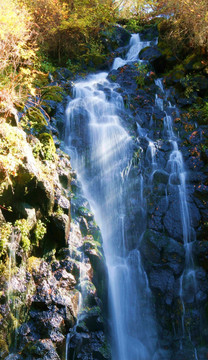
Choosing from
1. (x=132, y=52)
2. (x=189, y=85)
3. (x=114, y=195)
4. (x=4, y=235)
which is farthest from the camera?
(x=132, y=52)

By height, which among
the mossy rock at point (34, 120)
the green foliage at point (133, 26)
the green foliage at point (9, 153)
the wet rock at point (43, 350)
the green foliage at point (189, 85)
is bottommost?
the wet rock at point (43, 350)

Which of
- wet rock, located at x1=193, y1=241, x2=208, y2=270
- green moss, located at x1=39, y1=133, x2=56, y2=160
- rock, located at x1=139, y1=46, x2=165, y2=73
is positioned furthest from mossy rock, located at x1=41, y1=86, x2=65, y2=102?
wet rock, located at x1=193, y1=241, x2=208, y2=270

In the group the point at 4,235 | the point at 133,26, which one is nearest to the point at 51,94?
the point at 4,235

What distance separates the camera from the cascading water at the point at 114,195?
22.3 feet

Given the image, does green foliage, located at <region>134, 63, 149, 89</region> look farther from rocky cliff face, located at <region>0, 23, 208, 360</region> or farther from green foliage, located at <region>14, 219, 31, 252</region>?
green foliage, located at <region>14, 219, 31, 252</region>

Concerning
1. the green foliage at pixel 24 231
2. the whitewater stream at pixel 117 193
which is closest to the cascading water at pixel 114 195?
the whitewater stream at pixel 117 193

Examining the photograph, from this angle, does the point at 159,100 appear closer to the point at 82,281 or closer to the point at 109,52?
the point at 109,52

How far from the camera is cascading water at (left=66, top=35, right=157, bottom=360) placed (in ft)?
22.3

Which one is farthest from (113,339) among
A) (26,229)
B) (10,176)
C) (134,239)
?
(10,176)

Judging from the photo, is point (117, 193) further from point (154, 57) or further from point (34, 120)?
point (154, 57)

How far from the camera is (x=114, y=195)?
345 inches

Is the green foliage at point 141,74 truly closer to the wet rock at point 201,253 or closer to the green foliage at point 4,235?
the wet rock at point 201,253

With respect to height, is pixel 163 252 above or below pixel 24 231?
above

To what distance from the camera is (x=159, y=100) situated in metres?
12.0
